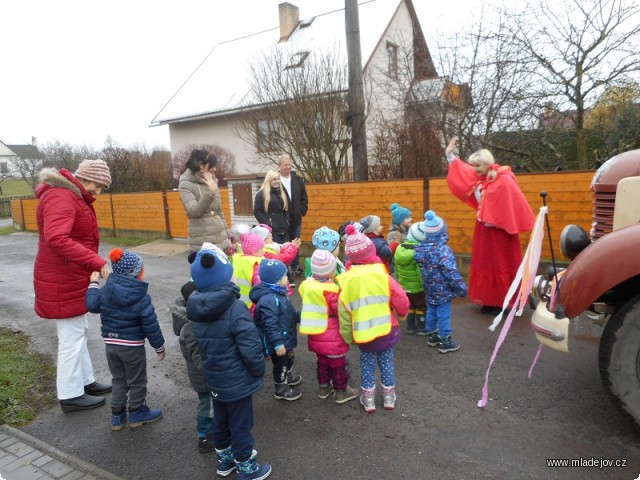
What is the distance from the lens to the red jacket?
335cm

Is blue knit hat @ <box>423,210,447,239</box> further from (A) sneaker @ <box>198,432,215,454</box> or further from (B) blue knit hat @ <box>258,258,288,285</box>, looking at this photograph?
(A) sneaker @ <box>198,432,215,454</box>

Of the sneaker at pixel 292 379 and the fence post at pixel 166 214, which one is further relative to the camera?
the fence post at pixel 166 214

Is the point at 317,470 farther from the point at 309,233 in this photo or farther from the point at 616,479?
the point at 309,233

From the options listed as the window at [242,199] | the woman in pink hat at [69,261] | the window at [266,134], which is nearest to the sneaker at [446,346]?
the woman in pink hat at [69,261]

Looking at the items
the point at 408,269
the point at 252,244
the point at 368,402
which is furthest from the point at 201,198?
the point at 368,402

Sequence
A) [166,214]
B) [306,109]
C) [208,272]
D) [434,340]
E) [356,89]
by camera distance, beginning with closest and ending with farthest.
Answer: [208,272], [434,340], [356,89], [306,109], [166,214]

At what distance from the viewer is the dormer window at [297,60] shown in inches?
442

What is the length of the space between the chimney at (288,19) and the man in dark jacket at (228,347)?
21300 mm

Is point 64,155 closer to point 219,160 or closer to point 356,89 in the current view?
point 219,160

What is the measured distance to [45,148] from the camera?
89.8 ft

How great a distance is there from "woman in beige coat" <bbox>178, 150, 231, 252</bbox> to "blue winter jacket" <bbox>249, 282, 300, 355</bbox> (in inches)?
58.3

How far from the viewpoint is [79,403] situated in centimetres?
368

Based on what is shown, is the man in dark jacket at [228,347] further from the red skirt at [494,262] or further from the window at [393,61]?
the window at [393,61]

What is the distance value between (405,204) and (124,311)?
5.56 metres
